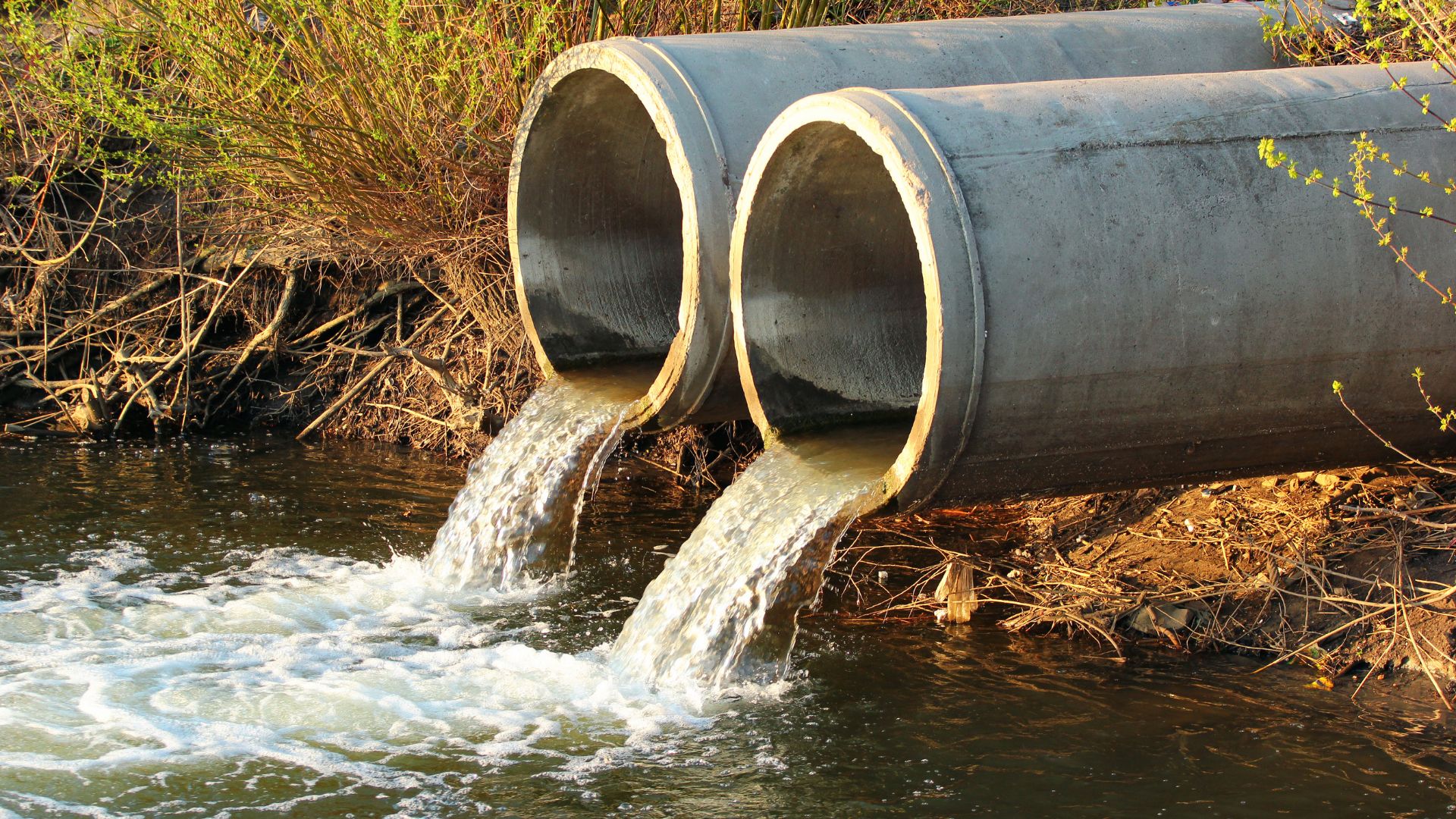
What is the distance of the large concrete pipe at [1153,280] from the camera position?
173 inches

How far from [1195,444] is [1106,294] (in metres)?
0.62

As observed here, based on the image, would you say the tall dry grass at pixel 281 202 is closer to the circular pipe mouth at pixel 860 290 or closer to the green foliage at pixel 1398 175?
the circular pipe mouth at pixel 860 290

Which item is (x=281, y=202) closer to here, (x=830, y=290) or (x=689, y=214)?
(x=689, y=214)

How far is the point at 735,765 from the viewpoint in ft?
13.9

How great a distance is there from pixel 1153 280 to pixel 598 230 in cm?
362

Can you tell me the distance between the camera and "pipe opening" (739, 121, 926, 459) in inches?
217

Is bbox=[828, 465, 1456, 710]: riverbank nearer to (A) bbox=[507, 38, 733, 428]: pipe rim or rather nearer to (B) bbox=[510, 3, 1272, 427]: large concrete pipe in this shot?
(A) bbox=[507, 38, 733, 428]: pipe rim

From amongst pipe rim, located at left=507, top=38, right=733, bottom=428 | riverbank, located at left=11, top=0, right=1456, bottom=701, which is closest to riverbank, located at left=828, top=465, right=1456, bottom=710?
riverbank, located at left=11, top=0, right=1456, bottom=701

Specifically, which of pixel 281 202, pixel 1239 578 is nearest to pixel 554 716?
pixel 1239 578

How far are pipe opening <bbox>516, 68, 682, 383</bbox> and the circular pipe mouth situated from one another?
1518 millimetres

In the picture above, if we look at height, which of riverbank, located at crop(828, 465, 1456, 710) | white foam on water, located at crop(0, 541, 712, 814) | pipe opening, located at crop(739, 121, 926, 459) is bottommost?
white foam on water, located at crop(0, 541, 712, 814)

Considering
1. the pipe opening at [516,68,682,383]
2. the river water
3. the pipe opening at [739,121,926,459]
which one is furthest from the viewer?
the pipe opening at [516,68,682,383]

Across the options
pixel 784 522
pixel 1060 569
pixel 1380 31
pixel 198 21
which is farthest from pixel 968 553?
pixel 198 21

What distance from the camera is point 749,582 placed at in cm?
504
